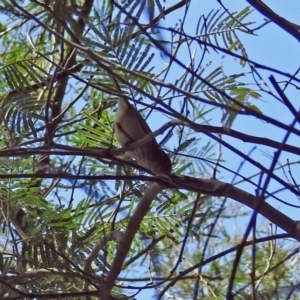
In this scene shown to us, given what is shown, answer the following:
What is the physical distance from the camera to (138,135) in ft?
3.92

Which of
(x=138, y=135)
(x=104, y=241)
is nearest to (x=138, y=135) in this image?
(x=138, y=135)

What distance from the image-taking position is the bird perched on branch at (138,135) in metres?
1.19

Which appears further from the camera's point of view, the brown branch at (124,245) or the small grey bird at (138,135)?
the small grey bird at (138,135)

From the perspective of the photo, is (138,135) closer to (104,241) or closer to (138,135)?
(138,135)

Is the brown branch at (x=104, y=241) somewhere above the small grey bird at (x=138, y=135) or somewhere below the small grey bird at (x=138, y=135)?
below

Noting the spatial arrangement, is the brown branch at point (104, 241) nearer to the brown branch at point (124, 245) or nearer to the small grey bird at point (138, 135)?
the brown branch at point (124, 245)

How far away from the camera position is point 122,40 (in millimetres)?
1187

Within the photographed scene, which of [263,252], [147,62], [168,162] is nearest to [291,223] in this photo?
[168,162]

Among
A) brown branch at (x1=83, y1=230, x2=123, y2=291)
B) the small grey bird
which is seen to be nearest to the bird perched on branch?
the small grey bird

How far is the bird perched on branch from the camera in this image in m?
1.19

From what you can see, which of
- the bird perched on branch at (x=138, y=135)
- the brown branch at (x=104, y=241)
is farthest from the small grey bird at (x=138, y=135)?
the brown branch at (x=104, y=241)

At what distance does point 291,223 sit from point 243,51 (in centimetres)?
46

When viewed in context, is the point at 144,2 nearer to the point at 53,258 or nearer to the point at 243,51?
the point at 243,51

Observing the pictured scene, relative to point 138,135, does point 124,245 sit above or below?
below
